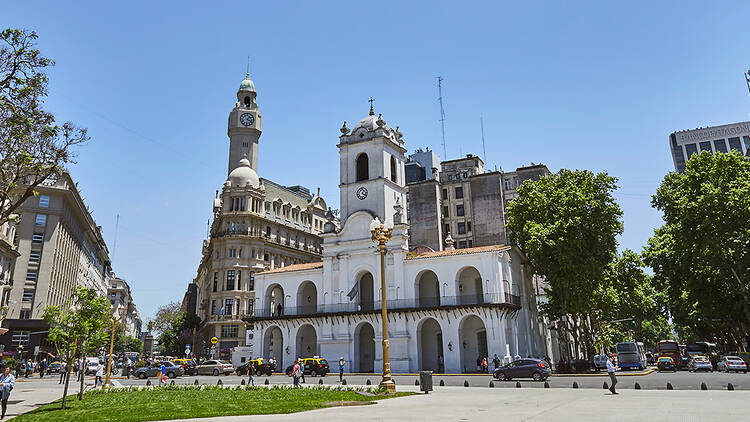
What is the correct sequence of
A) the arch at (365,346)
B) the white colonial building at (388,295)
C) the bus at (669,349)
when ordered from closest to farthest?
the white colonial building at (388,295) < the arch at (365,346) < the bus at (669,349)

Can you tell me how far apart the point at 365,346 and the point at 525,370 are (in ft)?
60.3

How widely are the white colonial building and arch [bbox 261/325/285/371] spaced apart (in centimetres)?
10

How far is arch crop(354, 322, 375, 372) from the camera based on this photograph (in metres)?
44.7

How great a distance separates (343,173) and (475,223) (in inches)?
1101

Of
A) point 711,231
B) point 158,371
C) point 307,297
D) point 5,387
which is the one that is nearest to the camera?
point 5,387

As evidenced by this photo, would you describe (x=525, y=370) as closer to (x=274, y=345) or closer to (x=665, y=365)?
(x=665, y=365)

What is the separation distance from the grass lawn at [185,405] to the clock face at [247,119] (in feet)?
212

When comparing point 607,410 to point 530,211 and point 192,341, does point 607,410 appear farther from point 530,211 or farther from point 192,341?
point 192,341

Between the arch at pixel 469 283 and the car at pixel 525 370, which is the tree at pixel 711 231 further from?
the car at pixel 525 370

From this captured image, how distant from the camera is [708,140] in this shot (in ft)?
488

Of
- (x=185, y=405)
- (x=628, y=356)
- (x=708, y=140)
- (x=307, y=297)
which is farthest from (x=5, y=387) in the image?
(x=708, y=140)

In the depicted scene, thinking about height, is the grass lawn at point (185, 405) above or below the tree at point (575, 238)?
below

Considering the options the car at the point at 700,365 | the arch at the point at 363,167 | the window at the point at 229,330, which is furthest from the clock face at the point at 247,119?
the car at the point at 700,365

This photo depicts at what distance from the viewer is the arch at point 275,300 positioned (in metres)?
49.9
